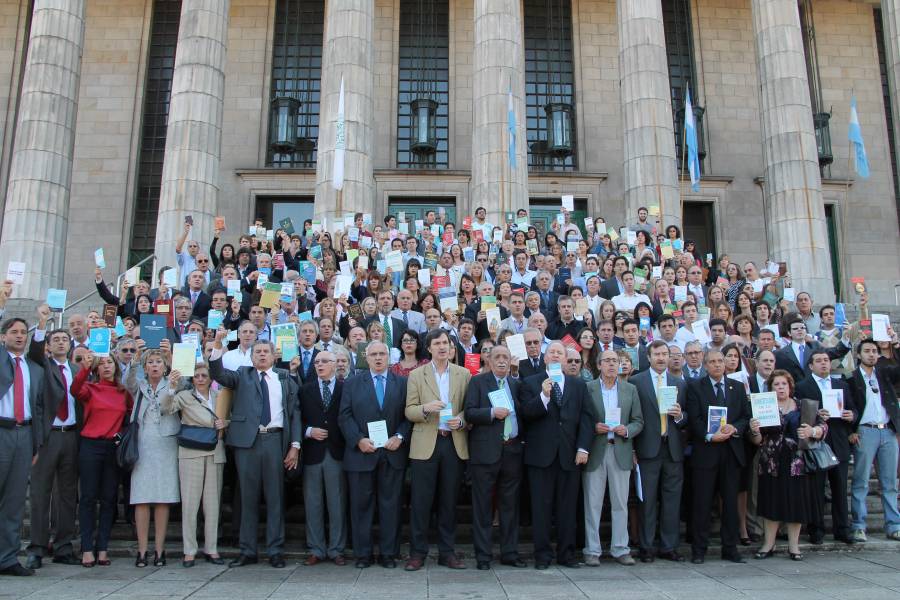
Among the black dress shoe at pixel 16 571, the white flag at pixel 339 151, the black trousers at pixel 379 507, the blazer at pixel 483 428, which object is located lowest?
the black dress shoe at pixel 16 571

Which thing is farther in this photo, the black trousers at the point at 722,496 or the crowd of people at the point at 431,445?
the black trousers at the point at 722,496

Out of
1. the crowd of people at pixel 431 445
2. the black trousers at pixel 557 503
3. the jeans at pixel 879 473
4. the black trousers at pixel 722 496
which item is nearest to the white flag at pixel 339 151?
the crowd of people at pixel 431 445

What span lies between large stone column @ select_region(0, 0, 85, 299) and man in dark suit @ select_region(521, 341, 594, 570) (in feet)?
52.1

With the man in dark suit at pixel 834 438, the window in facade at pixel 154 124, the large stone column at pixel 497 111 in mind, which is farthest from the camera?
the window in facade at pixel 154 124

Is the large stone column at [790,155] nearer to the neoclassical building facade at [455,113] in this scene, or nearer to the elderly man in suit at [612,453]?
the neoclassical building facade at [455,113]

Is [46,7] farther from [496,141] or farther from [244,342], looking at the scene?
[244,342]

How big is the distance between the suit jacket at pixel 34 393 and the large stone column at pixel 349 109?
11.5m

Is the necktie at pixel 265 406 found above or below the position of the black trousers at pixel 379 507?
above

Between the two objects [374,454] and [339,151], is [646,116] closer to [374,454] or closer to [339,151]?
[339,151]

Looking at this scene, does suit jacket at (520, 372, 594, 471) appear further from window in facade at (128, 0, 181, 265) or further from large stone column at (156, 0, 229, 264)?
window in facade at (128, 0, 181, 265)

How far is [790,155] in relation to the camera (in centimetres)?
2084

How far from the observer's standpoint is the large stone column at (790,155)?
2009cm

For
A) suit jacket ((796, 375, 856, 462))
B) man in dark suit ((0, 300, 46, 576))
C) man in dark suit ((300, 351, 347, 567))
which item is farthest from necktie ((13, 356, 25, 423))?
suit jacket ((796, 375, 856, 462))

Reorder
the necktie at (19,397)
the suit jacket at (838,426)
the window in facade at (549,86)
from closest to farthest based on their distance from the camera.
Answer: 1. the necktie at (19,397)
2. the suit jacket at (838,426)
3. the window in facade at (549,86)
